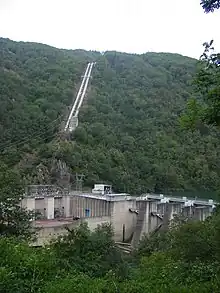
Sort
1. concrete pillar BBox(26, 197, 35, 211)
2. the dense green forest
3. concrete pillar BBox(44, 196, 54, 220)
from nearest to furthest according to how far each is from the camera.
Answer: the dense green forest
concrete pillar BBox(26, 197, 35, 211)
concrete pillar BBox(44, 196, 54, 220)

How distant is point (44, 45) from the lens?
116 meters

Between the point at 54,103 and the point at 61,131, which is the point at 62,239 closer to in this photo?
the point at 61,131

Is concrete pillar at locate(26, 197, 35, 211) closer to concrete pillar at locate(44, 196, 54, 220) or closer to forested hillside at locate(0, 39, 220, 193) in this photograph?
concrete pillar at locate(44, 196, 54, 220)

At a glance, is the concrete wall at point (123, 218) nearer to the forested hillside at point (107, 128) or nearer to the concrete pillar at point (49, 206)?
the concrete pillar at point (49, 206)

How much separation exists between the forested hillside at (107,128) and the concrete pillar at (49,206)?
9326 millimetres

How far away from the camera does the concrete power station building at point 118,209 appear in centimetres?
3578

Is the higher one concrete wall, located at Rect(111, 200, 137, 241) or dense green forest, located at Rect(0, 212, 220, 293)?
dense green forest, located at Rect(0, 212, 220, 293)

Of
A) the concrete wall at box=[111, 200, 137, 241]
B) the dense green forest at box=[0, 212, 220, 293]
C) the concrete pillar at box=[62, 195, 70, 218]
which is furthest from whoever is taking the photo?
the concrete pillar at box=[62, 195, 70, 218]

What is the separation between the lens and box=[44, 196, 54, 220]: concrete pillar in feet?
117

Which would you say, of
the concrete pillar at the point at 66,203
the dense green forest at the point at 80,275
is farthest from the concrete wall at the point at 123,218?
the dense green forest at the point at 80,275

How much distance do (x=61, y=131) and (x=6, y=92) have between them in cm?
1064

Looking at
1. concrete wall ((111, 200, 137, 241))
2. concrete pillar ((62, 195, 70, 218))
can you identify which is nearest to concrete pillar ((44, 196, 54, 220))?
concrete pillar ((62, 195, 70, 218))

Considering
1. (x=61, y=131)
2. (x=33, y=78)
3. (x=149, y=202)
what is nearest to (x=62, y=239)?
(x=149, y=202)

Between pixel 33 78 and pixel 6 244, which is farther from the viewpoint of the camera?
pixel 33 78
